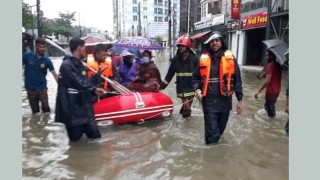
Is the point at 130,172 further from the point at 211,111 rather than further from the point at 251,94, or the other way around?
the point at 251,94

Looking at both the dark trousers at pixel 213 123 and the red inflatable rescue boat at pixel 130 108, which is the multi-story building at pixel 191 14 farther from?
the dark trousers at pixel 213 123

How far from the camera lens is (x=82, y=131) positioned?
566 centimetres

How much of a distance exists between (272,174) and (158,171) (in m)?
1.41

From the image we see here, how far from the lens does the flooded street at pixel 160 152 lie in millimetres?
4508

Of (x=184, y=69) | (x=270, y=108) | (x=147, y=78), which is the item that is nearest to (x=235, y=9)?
(x=270, y=108)

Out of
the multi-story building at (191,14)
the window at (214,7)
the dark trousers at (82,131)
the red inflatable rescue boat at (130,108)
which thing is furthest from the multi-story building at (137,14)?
the dark trousers at (82,131)

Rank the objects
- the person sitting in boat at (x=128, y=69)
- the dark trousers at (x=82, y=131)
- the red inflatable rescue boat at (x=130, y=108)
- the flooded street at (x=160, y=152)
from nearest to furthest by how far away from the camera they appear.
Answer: the flooded street at (x=160, y=152) < the dark trousers at (x=82, y=131) < the red inflatable rescue boat at (x=130, y=108) < the person sitting in boat at (x=128, y=69)

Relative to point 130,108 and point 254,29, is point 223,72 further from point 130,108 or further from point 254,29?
point 254,29

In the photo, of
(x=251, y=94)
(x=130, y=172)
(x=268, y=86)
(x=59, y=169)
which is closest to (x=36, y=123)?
(x=59, y=169)

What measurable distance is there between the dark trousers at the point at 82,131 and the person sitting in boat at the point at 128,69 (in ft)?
7.47

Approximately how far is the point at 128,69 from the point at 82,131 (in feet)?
8.74

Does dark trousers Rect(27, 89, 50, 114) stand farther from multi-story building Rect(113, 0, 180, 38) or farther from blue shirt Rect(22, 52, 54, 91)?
multi-story building Rect(113, 0, 180, 38)

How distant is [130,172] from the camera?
4.54 meters

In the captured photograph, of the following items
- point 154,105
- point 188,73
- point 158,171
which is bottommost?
point 158,171
